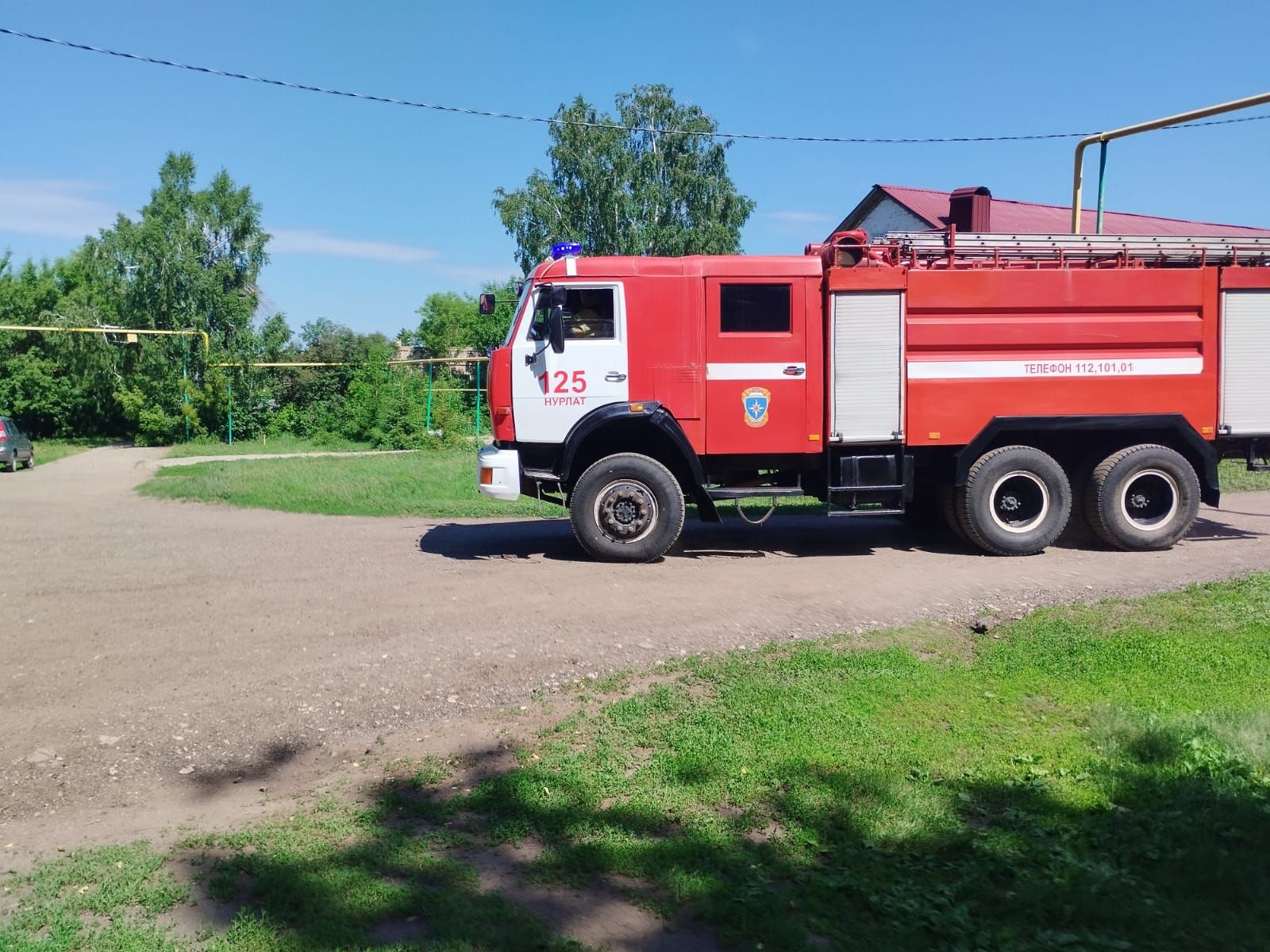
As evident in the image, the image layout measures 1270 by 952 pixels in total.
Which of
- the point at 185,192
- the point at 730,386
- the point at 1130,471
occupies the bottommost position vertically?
the point at 1130,471

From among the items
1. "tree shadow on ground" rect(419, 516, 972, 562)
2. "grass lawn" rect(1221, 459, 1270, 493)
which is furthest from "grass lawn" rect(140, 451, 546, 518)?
"grass lawn" rect(1221, 459, 1270, 493)

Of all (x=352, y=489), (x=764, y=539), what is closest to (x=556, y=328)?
(x=764, y=539)

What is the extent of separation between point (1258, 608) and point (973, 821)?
4764mm

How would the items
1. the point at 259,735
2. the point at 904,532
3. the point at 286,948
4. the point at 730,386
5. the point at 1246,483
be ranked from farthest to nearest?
the point at 1246,483, the point at 904,532, the point at 730,386, the point at 259,735, the point at 286,948

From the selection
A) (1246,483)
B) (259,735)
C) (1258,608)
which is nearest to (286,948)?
(259,735)

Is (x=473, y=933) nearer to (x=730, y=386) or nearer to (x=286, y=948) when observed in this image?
(x=286, y=948)

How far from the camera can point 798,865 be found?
4.07 metres

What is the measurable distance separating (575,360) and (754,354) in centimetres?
184

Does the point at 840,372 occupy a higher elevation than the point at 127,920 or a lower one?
higher

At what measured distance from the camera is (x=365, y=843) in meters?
4.26

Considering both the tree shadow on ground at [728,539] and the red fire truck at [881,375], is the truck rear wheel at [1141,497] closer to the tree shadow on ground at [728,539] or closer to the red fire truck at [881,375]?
the red fire truck at [881,375]

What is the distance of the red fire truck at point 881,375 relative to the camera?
10625mm

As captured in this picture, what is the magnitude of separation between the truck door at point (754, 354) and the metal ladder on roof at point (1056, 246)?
1440 mm

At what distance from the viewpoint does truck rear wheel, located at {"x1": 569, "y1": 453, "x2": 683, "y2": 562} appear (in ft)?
34.9
